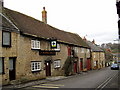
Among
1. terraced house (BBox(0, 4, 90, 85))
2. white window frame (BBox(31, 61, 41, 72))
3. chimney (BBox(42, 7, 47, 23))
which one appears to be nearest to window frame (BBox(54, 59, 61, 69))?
terraced house (BBox(0, 4, 90, 85))

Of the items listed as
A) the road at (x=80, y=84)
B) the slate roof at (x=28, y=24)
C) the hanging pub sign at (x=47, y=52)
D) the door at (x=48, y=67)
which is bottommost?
the road at (x=80, y=84)

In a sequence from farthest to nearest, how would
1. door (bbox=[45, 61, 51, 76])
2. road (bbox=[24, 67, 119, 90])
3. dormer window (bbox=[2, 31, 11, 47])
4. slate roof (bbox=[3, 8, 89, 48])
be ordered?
door (bbox=[45, 61, 51, 76]), slate roof (bbox=[3, 8, 89, 48]), dormer window (bbox=[2, 31, 11, 47]), road (bbox=[24, 67, 119, 90])

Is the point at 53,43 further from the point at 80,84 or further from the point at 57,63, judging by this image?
the point at 80,84

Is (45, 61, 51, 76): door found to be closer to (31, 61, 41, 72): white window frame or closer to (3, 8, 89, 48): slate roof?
(31, 61, 41, 72): white window frame

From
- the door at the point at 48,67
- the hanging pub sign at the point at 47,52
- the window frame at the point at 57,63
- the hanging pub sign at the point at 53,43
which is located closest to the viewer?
the hanging pub sign at the point at 47,52

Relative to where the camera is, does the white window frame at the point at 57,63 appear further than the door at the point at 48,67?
Yes

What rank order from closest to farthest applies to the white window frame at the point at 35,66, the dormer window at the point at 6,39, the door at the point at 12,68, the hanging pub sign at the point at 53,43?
1. the dormer window at the point at 6,39
2. the door at the point at 12,68
3. the white window frame at the point at 35,66
4. the hanging pub sign at the point at 53,43

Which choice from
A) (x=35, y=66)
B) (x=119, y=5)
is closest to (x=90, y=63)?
(x=35, y=66)

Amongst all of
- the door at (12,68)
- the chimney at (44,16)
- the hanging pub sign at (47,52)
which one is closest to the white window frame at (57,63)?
the hanging pub sign at (47,52)

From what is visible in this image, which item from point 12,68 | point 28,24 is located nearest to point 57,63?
point 28,24

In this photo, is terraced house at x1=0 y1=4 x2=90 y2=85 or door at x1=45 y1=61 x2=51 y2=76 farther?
door at x1=45 y1=61 x2=51 y2=76

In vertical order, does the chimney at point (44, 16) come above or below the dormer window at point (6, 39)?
above

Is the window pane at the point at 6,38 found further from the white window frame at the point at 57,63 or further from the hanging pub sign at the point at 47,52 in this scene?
the white window frame at the point at 57,63

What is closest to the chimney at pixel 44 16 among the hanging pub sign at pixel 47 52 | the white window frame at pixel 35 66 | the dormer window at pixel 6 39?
the hanging pub sign at pixel 47 52
